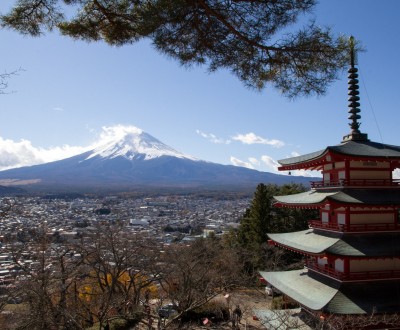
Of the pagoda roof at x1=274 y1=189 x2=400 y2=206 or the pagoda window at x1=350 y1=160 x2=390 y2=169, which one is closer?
the pagoda roof at x1=274 y1=189 x2=400 y2=206

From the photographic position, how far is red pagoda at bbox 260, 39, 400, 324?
9414mm

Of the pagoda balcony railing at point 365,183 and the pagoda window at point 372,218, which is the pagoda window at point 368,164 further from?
the pagoda window at point 372,218

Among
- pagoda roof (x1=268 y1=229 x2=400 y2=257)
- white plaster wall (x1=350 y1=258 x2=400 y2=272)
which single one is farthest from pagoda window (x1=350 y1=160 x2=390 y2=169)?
white plaster wall (x1=350 y1=258 x2=400 y2=272)

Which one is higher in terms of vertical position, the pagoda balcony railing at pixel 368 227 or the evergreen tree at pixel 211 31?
the evergreen tree at pixel 211 31

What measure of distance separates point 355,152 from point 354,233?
2.10 meters

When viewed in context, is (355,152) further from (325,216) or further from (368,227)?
(325,216)

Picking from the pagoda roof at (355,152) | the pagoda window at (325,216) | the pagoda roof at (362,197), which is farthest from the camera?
the pagoda window at (325,216)

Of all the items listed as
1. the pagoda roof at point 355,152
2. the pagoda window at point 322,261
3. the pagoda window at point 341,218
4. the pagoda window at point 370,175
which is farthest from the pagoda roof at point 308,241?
the pagoda roof at point 355,152

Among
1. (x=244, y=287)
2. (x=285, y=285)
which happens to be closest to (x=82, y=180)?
(x=244, y=287)

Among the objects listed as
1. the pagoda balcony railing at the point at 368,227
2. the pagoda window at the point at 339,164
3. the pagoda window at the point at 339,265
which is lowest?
the pagoda window at the point at 339,265

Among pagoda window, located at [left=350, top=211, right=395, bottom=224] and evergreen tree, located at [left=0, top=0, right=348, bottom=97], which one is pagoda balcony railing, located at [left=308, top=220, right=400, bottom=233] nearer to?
pagoda window, located at [left=350, top=211, right=395, bottom=224]

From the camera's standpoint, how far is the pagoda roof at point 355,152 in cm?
998

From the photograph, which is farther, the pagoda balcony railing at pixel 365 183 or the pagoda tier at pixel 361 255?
the pagoda balcony railing at pixel 365 183

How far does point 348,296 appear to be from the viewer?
939cm
